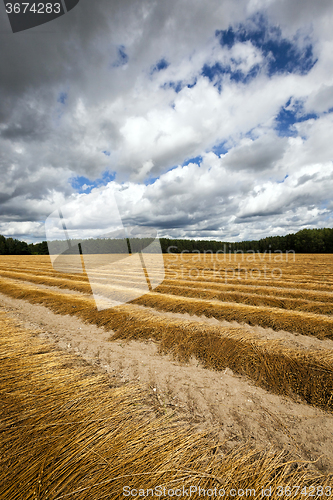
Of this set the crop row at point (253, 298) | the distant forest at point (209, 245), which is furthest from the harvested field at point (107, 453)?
the distant forest at point (209, 245)

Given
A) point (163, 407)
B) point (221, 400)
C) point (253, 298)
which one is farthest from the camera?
point (253, 298)

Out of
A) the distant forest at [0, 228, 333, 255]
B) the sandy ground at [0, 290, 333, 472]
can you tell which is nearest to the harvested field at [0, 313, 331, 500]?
the sandy ground at [0, 290, 333, 472]

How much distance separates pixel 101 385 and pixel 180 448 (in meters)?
2.19

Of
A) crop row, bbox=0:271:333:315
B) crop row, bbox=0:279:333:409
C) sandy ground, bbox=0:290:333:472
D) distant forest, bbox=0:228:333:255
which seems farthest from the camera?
distant forest, bbox=0:228:333:255

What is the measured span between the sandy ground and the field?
25 millimetres

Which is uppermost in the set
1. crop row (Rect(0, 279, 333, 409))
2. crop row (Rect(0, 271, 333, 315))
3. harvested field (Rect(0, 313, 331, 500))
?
harvested field (Rect(0, 313, 331, 500))

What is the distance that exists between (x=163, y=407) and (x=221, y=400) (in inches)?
52.7

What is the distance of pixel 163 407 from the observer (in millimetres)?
4039

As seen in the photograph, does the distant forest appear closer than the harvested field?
No

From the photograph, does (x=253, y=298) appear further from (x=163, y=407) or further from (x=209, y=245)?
(x=209, y=245)

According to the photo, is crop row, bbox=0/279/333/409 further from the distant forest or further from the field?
the distant forest

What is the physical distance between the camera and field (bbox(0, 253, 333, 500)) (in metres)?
2.66

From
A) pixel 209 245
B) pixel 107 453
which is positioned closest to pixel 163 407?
pixel 107 453

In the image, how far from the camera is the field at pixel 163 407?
266 cm
